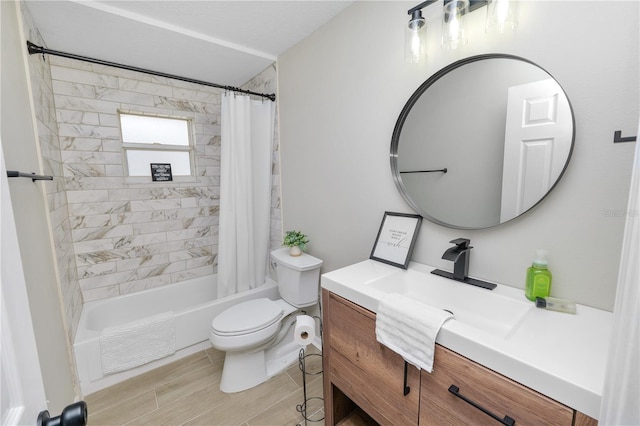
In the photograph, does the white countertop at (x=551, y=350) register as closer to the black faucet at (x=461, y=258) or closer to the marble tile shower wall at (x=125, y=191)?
the black faucet at (x=461, y=258)

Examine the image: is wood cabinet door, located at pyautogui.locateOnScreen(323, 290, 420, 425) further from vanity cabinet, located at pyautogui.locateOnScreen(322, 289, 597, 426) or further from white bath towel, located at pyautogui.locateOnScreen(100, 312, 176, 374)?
white bath towel, located at pyautogui.locateOnScreen(100, 312, 176, 374)

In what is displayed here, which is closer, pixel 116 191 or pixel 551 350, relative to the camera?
pixel 551 350

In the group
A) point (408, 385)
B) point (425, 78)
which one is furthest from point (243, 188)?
point (408, 385)

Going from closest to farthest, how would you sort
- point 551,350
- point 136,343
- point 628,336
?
point 628,336 → point 551,350 → point 136,343

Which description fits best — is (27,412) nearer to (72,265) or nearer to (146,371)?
(146,371)

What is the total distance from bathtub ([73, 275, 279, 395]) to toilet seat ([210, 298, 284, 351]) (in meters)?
0.43

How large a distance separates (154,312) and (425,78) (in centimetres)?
→ 299

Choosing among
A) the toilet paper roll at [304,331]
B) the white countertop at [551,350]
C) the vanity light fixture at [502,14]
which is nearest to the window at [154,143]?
the toilet paper roll at [304,331]

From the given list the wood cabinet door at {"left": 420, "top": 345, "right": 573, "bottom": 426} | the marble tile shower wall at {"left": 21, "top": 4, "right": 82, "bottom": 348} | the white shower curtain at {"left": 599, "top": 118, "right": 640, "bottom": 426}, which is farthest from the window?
the white shower curtain at {"left": 599, "top": 118, "right": 640, "bottom": 426}

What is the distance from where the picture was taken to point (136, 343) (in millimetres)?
1941

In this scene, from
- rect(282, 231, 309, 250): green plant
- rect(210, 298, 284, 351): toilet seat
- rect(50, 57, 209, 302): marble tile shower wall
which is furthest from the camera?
rect(50, 57, 209, 302): marble tile shower wall

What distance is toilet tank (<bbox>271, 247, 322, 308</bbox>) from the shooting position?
1962 mm

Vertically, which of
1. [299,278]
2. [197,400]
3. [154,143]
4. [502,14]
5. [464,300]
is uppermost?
[502,14]

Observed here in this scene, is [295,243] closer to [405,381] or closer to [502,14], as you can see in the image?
[405,381]
